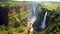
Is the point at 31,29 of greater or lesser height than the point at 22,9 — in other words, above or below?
below

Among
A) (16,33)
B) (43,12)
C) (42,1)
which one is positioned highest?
(42,1)

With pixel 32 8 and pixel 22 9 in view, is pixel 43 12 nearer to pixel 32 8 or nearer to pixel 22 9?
pixel 32 8

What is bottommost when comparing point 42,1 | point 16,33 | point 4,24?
point 16,33

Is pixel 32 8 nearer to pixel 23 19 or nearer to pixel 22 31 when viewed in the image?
pixel 23 19

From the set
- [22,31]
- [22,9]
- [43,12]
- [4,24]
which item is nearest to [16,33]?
[22,31]

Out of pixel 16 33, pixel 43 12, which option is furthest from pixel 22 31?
pixel 43 12

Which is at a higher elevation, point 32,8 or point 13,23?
point 32,8
